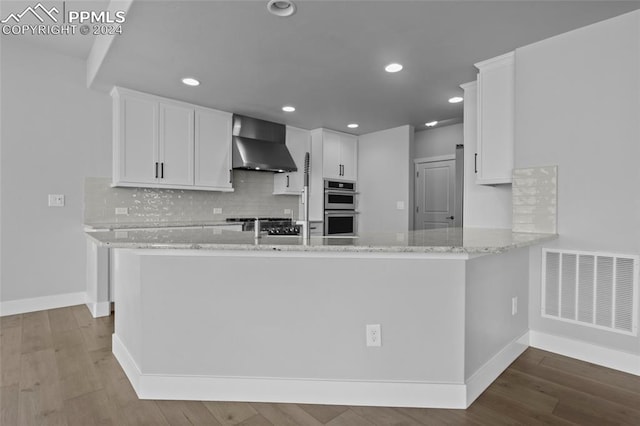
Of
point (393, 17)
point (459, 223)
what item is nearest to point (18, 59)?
point (393, 17)

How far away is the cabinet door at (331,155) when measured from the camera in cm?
526

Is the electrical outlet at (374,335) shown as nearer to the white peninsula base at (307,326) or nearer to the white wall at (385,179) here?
the white peninsula base at (307,326)

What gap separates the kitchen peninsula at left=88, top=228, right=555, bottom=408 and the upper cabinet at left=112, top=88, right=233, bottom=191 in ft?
7.11

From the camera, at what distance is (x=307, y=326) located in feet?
5.92

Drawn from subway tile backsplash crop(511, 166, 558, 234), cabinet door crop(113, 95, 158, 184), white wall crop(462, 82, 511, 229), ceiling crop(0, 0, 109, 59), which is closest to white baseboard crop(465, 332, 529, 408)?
subway tile backsplash crop(511, 166, 558, 234)

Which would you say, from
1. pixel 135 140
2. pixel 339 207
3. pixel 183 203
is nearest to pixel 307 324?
pixel 135 140

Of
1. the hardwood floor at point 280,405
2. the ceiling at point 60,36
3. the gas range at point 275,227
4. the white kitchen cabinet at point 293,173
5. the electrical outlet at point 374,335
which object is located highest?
the ceiling at point 60,36

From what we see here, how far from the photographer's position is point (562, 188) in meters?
2.48

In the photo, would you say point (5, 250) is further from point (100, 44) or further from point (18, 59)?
point (100, 44)

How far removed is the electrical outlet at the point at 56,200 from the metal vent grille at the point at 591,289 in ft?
14.9

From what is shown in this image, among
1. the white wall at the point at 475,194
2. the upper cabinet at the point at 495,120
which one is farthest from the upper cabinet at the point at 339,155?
the upper cabinet at the point at 495,120

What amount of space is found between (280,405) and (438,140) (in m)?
4.79

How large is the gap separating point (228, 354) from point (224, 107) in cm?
327

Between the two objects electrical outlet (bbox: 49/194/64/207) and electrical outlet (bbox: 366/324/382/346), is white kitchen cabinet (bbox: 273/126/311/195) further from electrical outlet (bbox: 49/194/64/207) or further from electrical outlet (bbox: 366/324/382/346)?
electrical outlet (bbox: 366/324/382/346)
